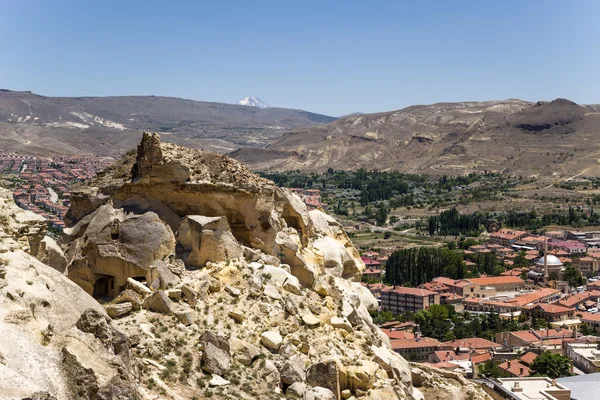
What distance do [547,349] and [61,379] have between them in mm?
51544

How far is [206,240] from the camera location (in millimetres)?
15211

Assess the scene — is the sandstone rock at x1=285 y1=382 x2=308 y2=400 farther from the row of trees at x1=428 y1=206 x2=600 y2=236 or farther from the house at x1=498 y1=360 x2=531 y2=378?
the row of trees at x1=428 y1=206 x2=600 y2=236

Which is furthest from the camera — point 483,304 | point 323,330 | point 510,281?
point 510,281

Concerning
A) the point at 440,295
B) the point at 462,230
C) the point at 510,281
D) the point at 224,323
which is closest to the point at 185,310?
the point at 224,323

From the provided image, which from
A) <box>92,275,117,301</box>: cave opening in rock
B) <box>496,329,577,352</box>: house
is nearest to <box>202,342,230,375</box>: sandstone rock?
<box>92,275,117,301</box>: cave opening in rock

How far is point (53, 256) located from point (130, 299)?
2127 millimetres

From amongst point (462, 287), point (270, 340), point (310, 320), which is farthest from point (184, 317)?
point (462, 287)

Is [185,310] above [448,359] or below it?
above

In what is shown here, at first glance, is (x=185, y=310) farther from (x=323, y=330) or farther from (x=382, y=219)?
(x=382, y=219)

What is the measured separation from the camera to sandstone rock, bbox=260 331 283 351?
13.4 metres

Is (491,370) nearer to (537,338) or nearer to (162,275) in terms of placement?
(537,338)

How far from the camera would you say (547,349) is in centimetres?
5547

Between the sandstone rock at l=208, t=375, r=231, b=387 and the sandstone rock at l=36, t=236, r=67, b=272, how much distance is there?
14.0 ft

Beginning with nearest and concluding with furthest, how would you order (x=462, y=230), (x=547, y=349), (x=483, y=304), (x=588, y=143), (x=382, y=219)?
(x=547, y=349), (x=483, y=304), (x=462, y=230), (x=382, y=219), (x=588, y=143)
